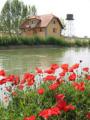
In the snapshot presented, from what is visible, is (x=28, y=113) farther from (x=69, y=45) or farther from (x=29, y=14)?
(x=29, y=14)

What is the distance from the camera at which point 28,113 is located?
458cm

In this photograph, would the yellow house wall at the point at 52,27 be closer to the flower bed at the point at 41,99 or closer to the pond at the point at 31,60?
the pond at the point at 31,60

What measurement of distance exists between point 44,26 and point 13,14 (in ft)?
33.4

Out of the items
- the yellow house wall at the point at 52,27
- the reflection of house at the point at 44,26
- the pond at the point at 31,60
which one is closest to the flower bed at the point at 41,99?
the pond at the point at 31,60

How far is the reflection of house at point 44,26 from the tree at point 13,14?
130 inches

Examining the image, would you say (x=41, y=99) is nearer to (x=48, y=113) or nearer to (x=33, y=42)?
(x=48, y=113)

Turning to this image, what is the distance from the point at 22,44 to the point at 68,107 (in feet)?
149

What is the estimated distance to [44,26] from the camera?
67.2m

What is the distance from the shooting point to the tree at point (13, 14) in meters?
74.9

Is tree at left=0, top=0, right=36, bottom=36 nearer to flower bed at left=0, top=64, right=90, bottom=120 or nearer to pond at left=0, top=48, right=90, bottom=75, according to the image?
pond at left=0, top=48, right=90, bottom=75

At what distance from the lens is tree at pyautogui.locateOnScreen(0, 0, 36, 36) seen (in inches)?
2950

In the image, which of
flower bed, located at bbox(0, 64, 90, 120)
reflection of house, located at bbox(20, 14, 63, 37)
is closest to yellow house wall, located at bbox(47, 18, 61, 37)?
reflection of house, located at bbox(20, 14, 63, 37)

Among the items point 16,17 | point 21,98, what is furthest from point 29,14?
point 21,98

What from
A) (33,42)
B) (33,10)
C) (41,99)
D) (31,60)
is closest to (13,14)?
(33,10)
